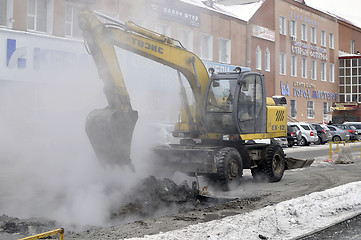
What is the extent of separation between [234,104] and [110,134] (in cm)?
386

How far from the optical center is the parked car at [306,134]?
1041 inches

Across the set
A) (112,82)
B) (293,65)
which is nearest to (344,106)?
(293,65)

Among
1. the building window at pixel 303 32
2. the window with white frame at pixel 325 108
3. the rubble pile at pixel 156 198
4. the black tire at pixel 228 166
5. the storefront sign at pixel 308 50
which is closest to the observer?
the rubble pile at pixel 156 198

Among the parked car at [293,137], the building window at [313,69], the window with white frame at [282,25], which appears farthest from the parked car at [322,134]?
the building window at [313,69]

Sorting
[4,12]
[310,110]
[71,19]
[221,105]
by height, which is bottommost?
[221,105]

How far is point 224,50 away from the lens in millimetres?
28219

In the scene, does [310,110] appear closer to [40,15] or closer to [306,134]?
[306,134]

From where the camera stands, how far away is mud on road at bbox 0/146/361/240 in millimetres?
5992

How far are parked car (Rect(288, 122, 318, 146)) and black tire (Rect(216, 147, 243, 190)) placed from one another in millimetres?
17254

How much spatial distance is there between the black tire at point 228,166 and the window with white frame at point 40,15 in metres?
11.9

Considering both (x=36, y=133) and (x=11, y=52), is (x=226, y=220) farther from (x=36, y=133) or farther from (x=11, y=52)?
(x=11, y=52)

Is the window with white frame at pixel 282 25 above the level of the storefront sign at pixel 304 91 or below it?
above

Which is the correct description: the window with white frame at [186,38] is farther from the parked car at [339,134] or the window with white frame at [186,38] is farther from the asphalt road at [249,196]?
the parked car at [339,134]

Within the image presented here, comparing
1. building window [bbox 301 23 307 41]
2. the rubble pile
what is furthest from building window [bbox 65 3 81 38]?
building window [bbox 301 23 307 41]
